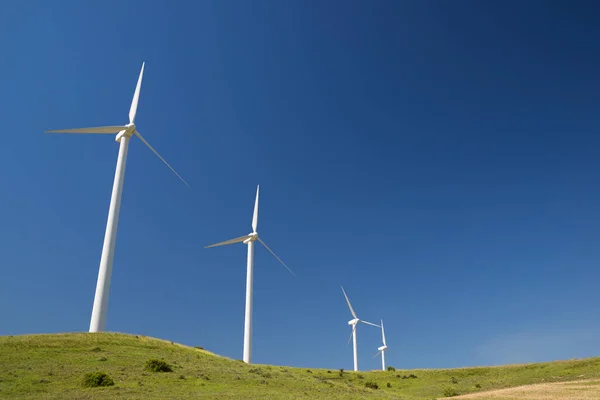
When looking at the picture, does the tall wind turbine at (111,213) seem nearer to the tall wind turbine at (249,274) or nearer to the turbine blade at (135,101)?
the turbine blade at (135,101)

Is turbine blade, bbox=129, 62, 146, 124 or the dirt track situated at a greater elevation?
turbine blade, bbox=129, 62, 146, 124

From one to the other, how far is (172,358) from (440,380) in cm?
4966

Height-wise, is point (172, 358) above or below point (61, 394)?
above

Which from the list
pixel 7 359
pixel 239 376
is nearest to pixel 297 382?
pixel 239 376

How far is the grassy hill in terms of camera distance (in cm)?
4222

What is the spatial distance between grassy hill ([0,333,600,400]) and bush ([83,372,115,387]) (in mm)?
621

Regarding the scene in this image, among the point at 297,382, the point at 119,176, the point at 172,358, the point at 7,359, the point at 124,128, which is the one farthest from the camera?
the point at 124,128

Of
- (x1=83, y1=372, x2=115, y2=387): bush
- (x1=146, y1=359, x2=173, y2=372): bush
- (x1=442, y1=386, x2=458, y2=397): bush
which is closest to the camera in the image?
(x1=83, y1=372, x2=115, y2=387): bush

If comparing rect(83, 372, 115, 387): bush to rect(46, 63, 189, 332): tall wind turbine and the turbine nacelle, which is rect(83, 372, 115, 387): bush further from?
the turbine nacelle

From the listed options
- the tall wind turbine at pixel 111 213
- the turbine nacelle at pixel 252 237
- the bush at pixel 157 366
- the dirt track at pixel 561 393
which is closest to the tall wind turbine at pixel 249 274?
the turbine nacelle at pixel 252 237

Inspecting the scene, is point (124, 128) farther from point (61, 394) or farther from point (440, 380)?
point (440, 380)

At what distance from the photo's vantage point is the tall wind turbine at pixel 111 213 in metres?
68.9

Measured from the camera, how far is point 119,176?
7869cm

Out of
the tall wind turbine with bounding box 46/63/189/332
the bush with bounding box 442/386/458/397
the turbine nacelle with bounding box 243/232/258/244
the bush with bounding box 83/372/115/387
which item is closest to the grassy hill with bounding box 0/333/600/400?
the bush with bounding box 442/386/458/397
